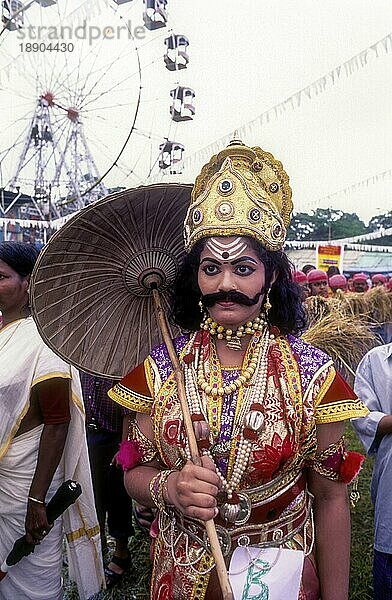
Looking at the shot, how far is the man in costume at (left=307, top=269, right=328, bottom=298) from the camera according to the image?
6418 mm

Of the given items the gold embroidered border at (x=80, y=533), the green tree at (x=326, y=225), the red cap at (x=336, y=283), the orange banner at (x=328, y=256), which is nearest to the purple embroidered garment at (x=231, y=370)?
the gold embroidered border at (x=80, y=533)

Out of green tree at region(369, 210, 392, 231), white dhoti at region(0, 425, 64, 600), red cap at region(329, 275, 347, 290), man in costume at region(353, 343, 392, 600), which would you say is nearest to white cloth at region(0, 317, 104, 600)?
white dhoti at region(0, 425, 64, 600)

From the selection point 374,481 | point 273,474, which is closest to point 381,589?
point 374,481

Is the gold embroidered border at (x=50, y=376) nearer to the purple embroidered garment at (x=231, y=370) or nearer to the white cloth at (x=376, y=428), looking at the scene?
the purple embroidered garment at (x=231, y=370)

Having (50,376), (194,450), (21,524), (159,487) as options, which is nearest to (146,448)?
(159,487)

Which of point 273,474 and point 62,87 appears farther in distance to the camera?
point 62,87

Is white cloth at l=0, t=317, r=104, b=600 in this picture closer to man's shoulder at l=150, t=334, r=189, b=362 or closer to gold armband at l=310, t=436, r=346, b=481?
man's shoulder at l=150, t=334, r=189, b=362

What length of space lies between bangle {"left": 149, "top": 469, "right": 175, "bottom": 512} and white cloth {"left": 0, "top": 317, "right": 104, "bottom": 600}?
104cm

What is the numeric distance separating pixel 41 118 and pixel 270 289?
1059cm

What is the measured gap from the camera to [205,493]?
1.36 meters

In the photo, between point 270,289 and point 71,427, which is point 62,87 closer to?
point 71,427

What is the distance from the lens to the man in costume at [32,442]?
2441 mm

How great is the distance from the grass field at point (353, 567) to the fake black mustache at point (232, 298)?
2.35 m

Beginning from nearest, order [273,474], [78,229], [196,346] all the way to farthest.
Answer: [273,474]
[196,346]
[78,229]
